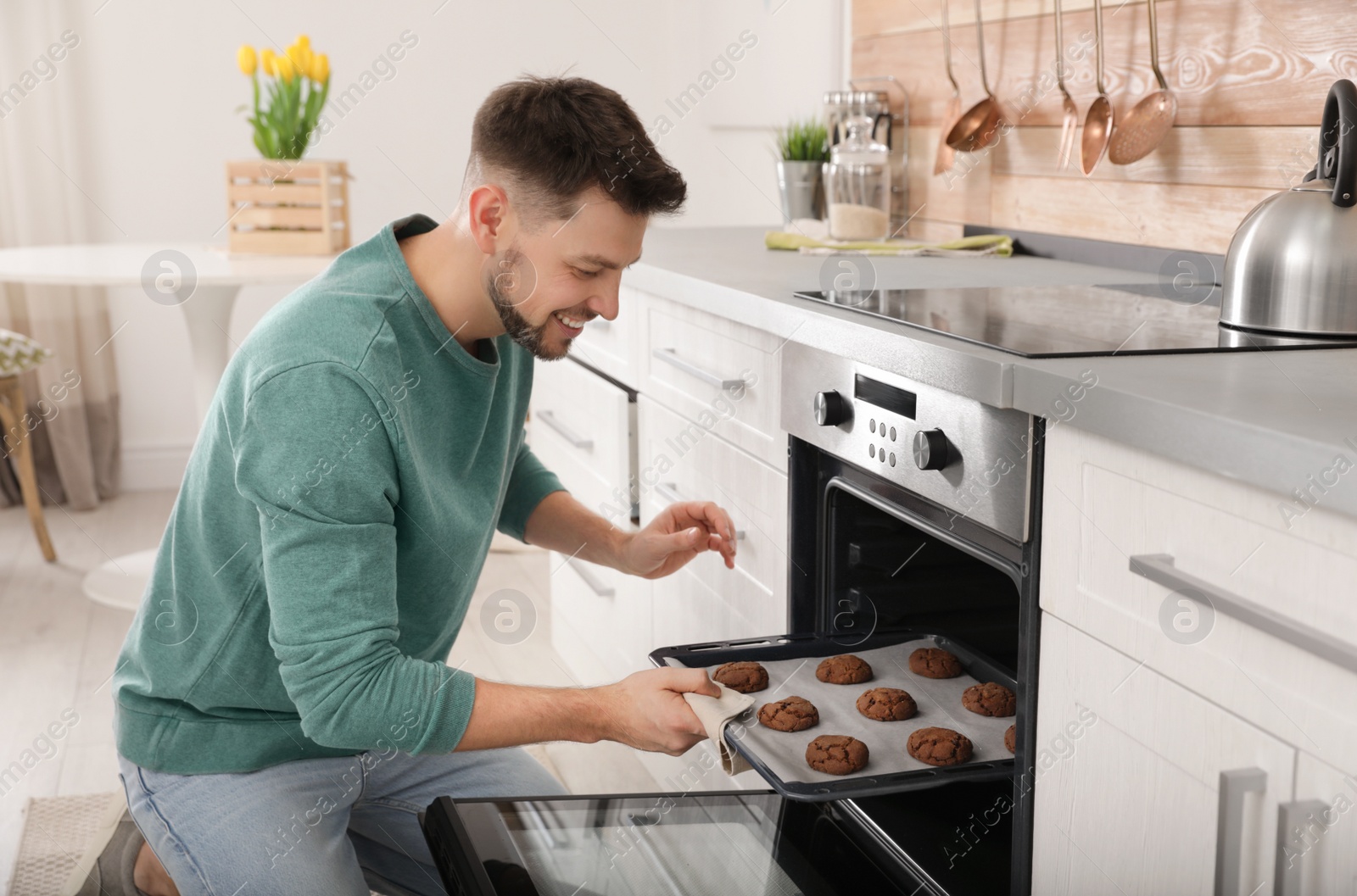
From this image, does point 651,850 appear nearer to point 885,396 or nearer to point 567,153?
point 885,396

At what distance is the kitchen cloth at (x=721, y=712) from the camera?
43.7 inches

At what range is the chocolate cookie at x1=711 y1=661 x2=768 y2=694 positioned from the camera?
49.3 inches

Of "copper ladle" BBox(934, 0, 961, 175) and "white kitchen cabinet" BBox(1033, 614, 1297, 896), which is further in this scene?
"copper ladle" BBox(934, 0, 961, 175)

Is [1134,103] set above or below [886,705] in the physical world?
above

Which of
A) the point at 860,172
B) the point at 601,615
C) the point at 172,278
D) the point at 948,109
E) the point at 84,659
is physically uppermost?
the point at 948,109

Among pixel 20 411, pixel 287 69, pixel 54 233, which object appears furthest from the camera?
pixel 54 233

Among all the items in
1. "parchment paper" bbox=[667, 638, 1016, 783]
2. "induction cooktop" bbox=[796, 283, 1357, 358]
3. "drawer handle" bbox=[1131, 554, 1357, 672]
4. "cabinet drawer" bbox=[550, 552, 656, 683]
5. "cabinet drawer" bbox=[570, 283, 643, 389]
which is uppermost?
"induction cooktop" bbox=[796, 283, 1357, 358]

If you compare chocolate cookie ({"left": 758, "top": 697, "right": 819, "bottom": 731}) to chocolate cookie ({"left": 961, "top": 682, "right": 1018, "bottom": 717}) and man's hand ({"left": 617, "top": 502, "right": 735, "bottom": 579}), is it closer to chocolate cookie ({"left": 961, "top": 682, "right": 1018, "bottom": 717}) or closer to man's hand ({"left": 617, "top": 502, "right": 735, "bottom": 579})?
chocolate cookie ({"left": 961, "top": 682, "right": 1018, "bottom": 717})

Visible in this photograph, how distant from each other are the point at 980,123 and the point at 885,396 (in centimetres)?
106

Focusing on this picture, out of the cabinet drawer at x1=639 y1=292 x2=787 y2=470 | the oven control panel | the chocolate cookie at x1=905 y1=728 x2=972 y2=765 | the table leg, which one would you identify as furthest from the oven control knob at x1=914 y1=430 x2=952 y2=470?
the table leg

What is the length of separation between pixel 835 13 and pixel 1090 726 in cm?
232

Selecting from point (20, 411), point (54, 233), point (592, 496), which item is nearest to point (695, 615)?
point (592, 496)

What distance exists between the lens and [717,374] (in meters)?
1.70

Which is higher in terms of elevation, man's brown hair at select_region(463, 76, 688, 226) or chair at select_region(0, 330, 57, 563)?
man's brown hair at select_region(463, 76, 688, 226)
